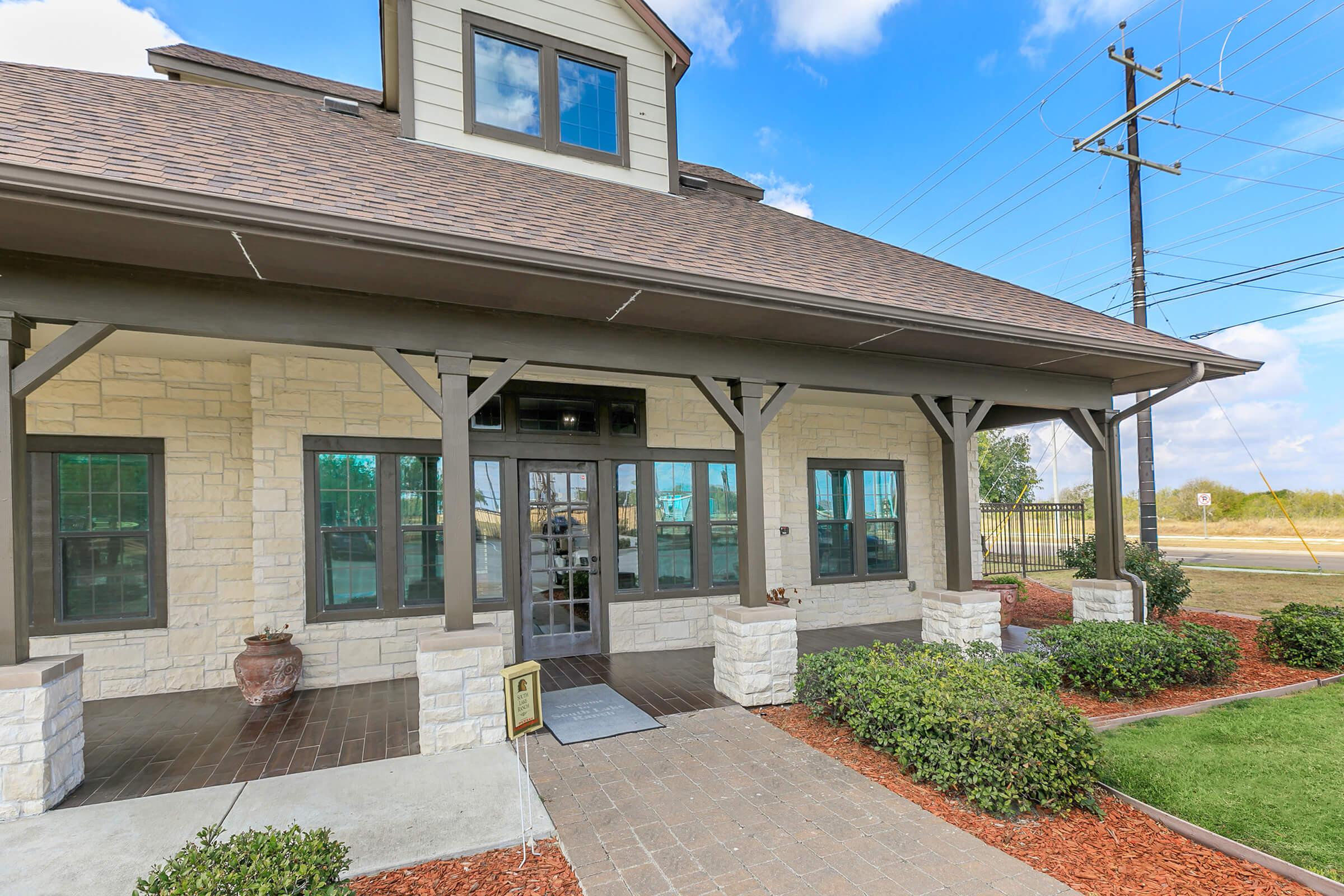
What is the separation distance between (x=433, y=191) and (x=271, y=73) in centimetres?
403

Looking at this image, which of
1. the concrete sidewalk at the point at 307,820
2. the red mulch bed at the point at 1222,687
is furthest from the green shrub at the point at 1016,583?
the concrete sidewalk at the point at 307,820

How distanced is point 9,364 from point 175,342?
177 cm

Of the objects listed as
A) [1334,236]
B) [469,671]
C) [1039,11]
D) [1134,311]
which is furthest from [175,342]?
[1039,11]

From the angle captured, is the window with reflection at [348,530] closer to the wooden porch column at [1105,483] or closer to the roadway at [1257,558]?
the wooden porch column at [1105,483]

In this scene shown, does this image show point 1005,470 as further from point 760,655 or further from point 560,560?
point 760,655

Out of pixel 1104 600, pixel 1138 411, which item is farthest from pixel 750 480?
pixel 1138 411

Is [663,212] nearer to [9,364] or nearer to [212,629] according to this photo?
[9,364]

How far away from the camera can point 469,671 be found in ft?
13.1

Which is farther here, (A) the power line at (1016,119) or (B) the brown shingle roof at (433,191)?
(A) the power line at (1016,119)

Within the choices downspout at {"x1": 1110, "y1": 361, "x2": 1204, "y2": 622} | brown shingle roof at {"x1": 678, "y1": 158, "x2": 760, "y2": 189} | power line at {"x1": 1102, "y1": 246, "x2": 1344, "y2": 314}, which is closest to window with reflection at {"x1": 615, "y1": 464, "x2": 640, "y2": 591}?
brown shingle roof at {"x1": 678, "y1": 158, "x2": 760, "y2": 189}

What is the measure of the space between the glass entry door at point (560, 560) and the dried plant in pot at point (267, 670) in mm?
2029

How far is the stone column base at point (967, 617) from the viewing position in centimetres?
580

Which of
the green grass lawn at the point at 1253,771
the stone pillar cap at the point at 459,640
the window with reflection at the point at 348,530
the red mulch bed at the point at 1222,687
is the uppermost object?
the window with reflection at the point at 348,530

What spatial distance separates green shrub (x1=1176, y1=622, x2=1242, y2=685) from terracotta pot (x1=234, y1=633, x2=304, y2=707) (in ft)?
24.7
